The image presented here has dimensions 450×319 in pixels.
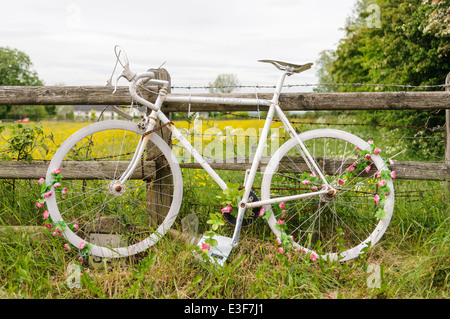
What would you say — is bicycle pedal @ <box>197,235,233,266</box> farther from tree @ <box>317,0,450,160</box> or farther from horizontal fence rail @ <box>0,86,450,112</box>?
tree @ <box>317,0,450,160</box>

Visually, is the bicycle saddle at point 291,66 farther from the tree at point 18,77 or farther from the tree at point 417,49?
the tree at point 18,77

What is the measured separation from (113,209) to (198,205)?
707 millimetres

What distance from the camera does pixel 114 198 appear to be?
2920mm

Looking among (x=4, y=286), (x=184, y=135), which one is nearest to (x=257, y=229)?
(x=184, y=135)

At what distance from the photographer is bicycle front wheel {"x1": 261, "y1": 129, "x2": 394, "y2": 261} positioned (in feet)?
9.53

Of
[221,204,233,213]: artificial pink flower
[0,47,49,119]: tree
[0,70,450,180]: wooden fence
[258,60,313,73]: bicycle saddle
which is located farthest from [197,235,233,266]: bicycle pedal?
[0,47,49,119]: tree

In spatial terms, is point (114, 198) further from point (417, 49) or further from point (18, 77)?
point (18, 77)

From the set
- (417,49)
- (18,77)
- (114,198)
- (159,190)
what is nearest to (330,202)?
(159,190)

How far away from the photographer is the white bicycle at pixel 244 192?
2.83 meters

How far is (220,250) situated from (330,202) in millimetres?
990

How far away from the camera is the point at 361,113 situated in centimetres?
1403

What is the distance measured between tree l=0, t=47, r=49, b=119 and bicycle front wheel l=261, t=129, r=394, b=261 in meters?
33.5
